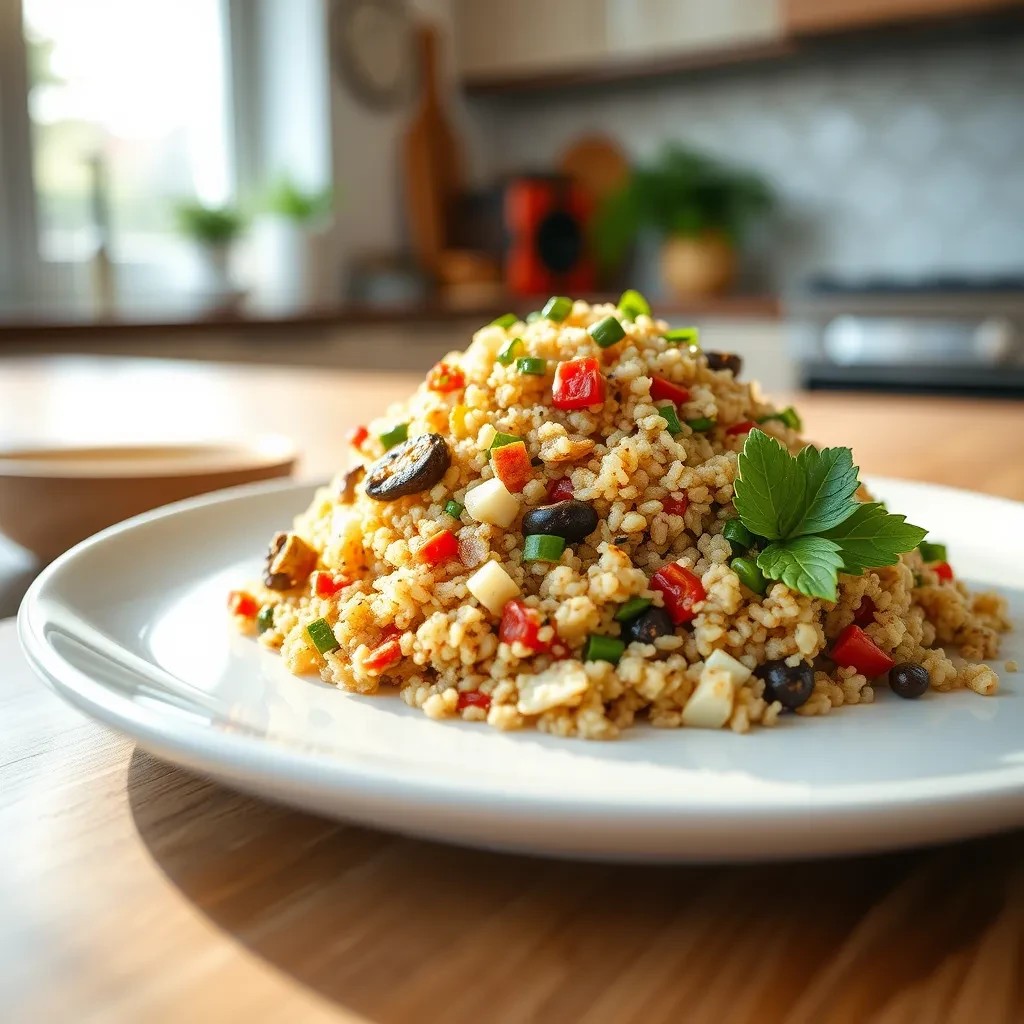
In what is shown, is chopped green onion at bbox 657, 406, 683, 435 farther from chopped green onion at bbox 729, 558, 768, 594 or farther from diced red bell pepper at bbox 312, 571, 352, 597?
diced red bell pepper at bbox 312, 571, 352, 597

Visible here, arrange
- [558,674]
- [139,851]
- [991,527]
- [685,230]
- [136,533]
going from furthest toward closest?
1. [685,230]
2. [991,527]
3. [136,533]
4. [558,674]
5. [139,851]

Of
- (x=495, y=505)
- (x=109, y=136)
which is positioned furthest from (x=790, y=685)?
(x=109, y=136)

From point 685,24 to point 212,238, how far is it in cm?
221

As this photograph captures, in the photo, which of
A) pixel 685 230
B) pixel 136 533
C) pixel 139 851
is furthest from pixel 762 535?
pixel 685 230

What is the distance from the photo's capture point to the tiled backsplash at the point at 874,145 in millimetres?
4727

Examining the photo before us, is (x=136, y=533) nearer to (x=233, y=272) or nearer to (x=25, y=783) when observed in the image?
(x=25, y=783)

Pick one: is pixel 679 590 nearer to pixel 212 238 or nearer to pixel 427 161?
pixel 212 238

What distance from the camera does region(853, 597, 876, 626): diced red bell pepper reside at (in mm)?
821

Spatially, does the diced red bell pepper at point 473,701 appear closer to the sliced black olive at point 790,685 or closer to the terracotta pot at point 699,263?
the sliced black olive at point 790,685

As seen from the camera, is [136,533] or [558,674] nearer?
[558,674]

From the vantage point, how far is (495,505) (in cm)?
82

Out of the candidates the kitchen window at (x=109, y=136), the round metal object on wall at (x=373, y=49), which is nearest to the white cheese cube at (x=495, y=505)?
the kitchen window at (x=109, y=136)

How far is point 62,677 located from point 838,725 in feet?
1.47

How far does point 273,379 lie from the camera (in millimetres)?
2787
